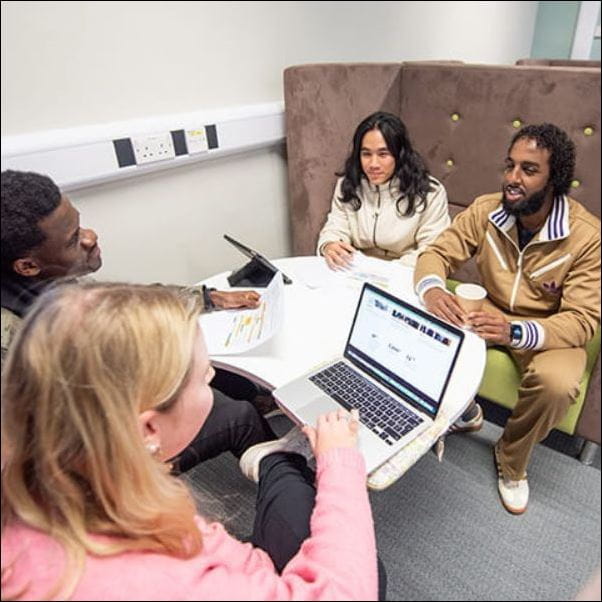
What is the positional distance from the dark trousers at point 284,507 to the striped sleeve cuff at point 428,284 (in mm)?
457

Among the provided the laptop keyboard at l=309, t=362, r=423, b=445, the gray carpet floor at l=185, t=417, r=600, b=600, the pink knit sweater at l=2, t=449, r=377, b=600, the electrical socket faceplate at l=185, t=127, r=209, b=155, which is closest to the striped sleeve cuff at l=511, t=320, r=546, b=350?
the gray carpet floor at l=185, t=417, r=600, b=600

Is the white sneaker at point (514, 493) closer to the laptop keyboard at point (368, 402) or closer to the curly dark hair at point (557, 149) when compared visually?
the laptop keyboard at point (368, 402)

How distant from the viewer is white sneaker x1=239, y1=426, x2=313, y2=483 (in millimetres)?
753

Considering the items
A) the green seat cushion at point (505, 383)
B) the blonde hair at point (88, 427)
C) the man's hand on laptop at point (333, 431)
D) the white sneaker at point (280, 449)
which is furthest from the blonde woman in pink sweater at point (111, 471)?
the green seat cushion at point (505, 383)

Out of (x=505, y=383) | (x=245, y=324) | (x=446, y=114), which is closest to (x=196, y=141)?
(x=245, y=324)

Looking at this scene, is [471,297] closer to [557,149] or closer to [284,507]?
[557,149]

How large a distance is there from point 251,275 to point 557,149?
708mm

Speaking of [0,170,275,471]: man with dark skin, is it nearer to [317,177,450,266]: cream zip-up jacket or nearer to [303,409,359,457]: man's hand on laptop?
[303,409,359,457]: man's hand on laptop

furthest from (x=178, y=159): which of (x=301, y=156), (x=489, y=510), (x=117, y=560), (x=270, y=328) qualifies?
(x=489, y=510)

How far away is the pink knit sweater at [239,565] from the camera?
37cm

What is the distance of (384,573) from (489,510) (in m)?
0.31

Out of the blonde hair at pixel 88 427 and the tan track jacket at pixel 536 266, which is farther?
the tan track jacket at pixel 536 266

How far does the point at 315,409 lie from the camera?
73 centimetres

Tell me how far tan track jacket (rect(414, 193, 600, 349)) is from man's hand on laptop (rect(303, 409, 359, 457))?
1.29ft
